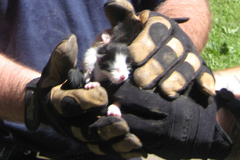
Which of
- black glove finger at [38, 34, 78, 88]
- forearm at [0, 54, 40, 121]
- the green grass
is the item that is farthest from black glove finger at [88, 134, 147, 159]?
the green grass

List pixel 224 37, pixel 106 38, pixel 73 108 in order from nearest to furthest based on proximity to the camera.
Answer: pixel 73 108, pixel 106 38, pixel 224 37

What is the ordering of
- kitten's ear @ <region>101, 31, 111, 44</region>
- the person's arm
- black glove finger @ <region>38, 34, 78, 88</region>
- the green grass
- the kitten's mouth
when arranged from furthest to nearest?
the green grass
the person's arm
kitten's ear @ <region>101, 31, 111, 44</region>
the kitten's mouth
black glove finger @ <region>38, 34, 78, 88</region>

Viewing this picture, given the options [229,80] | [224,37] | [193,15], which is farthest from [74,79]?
[224,37]

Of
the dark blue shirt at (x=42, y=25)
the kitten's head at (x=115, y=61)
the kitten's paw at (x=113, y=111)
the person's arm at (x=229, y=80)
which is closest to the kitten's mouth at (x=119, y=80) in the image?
the kitten's head at (x=115, y=61)

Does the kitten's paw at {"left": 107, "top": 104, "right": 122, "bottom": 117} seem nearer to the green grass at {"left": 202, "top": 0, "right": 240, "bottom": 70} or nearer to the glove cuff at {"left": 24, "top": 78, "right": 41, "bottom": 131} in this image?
the glove cuff at {"left": 24, "top": 78, "right": 41, "bottom": 131}

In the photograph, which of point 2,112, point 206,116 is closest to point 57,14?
point 2,112

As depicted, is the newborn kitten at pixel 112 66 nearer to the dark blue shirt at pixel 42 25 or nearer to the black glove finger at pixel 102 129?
the black glove finger at pixel 102 129

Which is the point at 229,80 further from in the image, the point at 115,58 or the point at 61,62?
the point at 61,62
